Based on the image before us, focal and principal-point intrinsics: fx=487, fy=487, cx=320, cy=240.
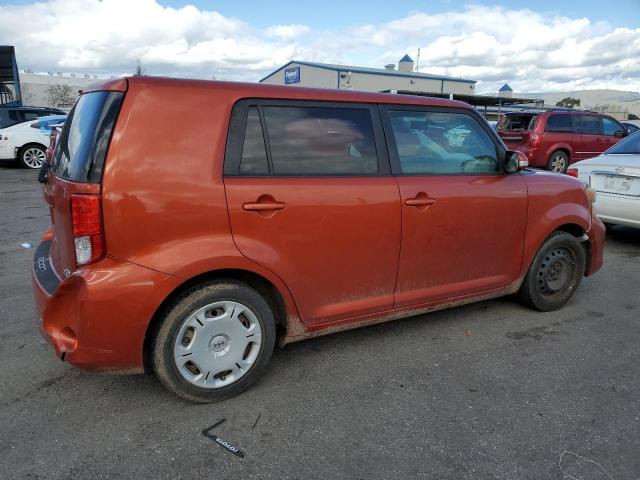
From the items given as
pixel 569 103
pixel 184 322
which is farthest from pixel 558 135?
pixel 569 103

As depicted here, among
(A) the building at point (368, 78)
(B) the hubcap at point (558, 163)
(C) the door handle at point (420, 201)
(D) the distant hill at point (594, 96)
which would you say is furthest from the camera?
(D) the distant hill at point (594, 96)

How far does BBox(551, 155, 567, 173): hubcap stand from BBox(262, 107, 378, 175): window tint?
36.5 ft

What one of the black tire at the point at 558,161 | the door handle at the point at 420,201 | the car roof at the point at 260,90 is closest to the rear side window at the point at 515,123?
the black tire at the point at 558,161

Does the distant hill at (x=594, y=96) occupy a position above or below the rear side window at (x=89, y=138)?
above

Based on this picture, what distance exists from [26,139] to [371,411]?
1359cm

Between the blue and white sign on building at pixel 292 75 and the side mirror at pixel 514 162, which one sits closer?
the side mirror at pixel 514 162

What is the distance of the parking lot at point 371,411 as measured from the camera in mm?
2289

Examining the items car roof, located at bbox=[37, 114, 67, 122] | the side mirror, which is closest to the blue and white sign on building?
car roof, located at bbox=[37, 114, 67, 122]

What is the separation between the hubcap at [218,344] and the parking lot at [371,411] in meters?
0.18

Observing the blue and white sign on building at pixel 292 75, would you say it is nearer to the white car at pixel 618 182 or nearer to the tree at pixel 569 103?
the tree at pixel 569 103

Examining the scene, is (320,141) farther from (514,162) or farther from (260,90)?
(514,162)

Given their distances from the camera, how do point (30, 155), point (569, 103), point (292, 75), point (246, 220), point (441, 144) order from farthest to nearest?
point (569, 103) < point (292, 75) < point (30, 155) < point (441, 144) < point (246, 220)

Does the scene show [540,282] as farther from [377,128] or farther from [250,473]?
[250,473]

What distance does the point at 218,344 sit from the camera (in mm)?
2713
